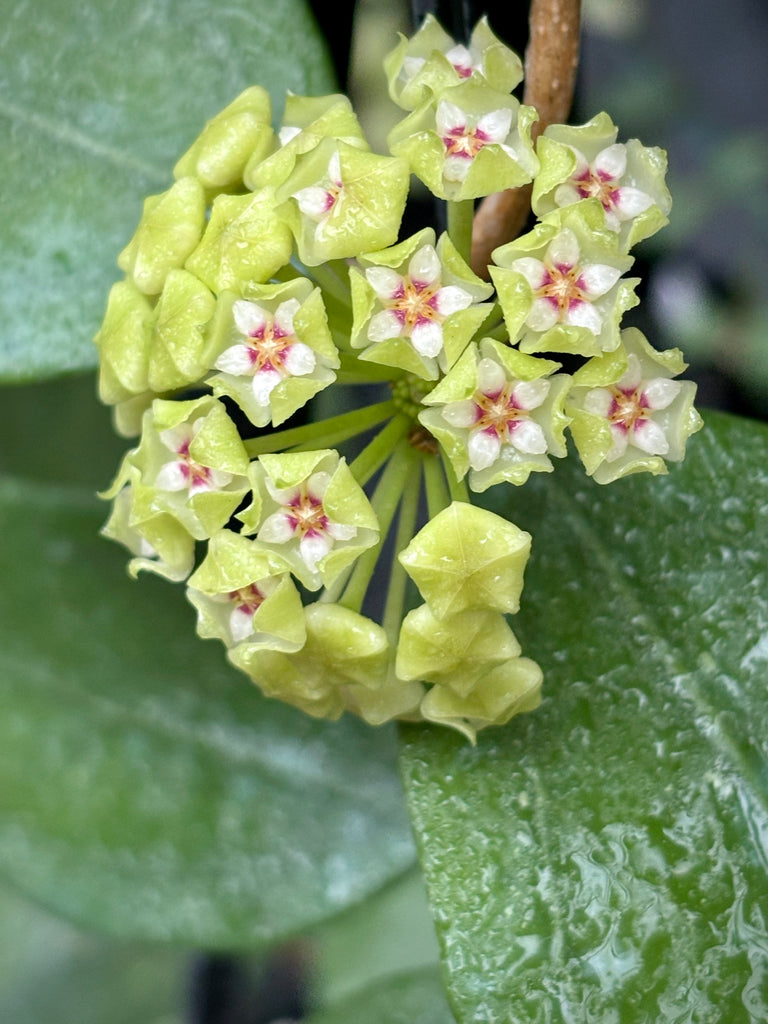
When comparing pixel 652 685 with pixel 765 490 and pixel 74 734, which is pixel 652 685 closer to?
pixel 765 490

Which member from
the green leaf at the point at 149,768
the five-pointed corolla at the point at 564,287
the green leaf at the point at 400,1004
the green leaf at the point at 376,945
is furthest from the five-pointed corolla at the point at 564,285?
the green leaf at the point at 376,945

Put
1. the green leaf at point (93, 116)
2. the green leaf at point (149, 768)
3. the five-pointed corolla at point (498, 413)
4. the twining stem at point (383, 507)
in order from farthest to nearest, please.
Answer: the green leaf at point (149, 768) < the green leaf at point (93, 116) < the twining stem at point (383, 507) < the five-pointed corolla at point (498, 413)

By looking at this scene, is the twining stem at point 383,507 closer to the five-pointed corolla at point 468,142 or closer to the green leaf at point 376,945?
the five-pointed corolla at point 468,142

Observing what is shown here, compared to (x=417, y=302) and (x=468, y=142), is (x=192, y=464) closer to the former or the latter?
(x=417, y=302)

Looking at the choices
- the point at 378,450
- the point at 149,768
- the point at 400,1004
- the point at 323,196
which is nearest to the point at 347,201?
the point at 323,196

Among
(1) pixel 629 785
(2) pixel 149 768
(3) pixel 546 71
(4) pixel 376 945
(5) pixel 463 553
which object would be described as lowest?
(4) pixel 376 945
